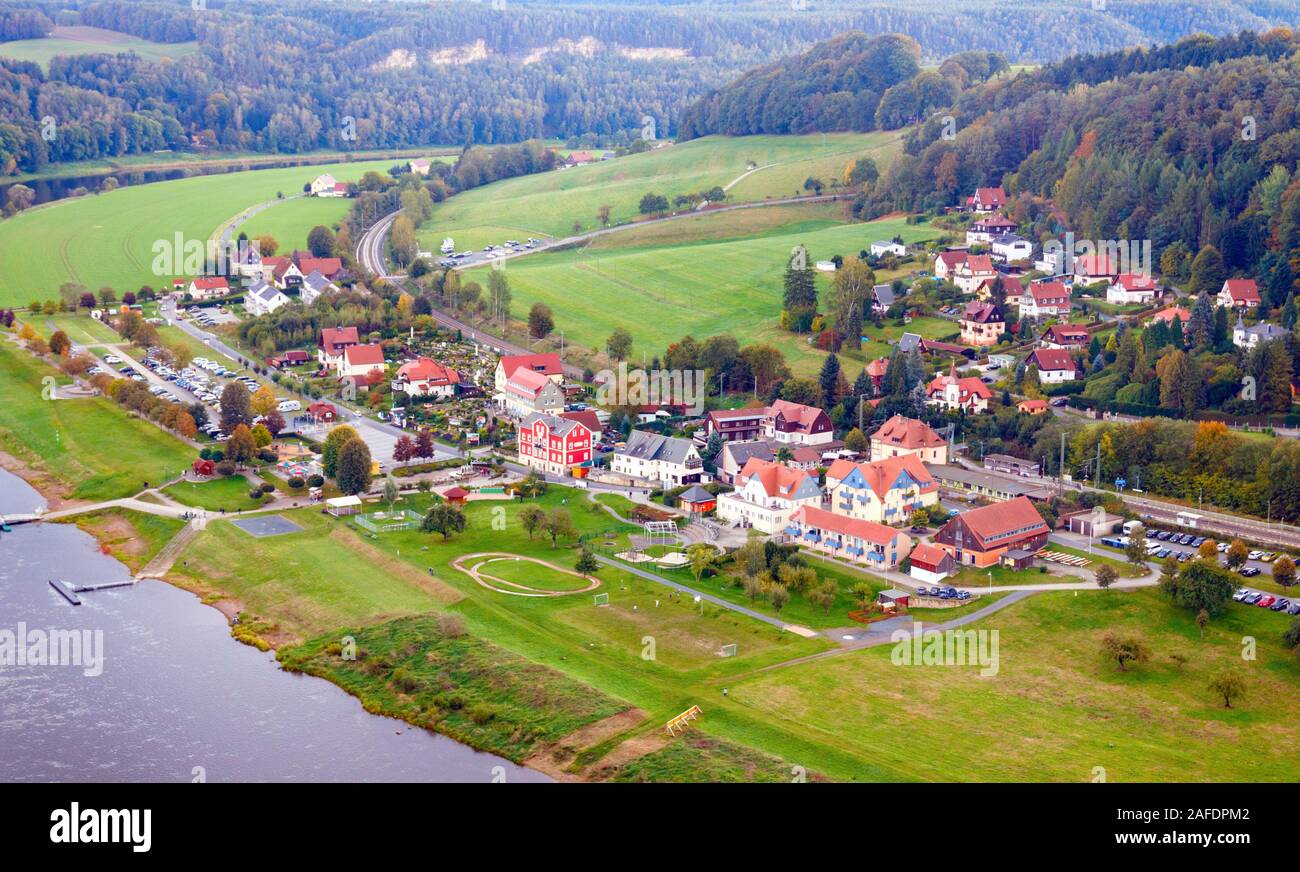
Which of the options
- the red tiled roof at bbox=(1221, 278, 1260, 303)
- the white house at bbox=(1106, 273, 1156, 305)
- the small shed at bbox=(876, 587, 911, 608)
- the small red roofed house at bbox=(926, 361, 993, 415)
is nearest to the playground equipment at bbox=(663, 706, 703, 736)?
the small shed at bbox=(876, 587, 911, 608)

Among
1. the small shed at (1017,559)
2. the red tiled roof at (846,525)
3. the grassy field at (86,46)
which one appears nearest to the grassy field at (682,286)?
the red tiled roof at (846,525)

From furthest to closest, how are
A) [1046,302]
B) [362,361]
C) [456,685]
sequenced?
1. [1046,302]
2. [362,361]
3. [456,685]

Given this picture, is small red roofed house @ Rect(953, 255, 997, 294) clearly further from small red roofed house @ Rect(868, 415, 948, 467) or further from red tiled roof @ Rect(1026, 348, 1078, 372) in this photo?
small red roofed house @ Rect(868, 415, 948, 467)

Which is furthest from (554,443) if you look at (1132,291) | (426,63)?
(426,63)

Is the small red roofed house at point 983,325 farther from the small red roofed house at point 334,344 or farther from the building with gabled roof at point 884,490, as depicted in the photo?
the small red roofed house at point 334,344

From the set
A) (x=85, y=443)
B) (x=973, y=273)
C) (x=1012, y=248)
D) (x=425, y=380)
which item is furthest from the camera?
(x=1012, y=248)

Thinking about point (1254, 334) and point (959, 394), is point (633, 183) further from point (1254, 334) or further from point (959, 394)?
point (1254, 334)

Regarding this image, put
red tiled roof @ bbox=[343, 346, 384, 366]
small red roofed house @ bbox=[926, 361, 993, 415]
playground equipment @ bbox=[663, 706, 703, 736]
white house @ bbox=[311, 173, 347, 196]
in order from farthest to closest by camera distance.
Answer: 1. white house @ bbox=[311, 173, 347, 196]
2. red tiled roof @ bbox=[343, 346, 384, 366]
3. small red roofed house @ bbox=[926, 361, 993, 415]
4. playground equipment @ bbox=[663, 706, 703, 736]
